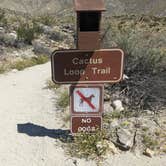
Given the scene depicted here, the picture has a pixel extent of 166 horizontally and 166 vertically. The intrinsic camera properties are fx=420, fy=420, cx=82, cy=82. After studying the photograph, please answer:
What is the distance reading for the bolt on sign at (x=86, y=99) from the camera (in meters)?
6.12

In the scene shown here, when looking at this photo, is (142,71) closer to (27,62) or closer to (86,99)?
(86,99)

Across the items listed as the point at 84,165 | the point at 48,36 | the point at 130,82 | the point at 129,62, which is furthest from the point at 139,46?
the point at 48,36

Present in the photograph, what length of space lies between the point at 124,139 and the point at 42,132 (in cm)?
148

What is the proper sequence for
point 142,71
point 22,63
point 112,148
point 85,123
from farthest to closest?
point 22,63
point 142,71
point 85,123
point 112,148

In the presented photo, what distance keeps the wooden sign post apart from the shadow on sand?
738 millimetres

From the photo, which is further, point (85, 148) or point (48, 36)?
point (48, 36)

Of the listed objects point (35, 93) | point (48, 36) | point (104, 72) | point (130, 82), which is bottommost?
point (48, 36)

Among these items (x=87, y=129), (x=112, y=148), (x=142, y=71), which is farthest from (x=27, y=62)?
(x=112, y=148)

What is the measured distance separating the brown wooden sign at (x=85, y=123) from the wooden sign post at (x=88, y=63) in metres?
0.20

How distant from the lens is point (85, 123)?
6.32 meters

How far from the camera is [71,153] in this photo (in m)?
6.12

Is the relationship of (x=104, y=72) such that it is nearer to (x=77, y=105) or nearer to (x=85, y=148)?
(x=77, y=105)

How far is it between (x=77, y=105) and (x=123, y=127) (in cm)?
96

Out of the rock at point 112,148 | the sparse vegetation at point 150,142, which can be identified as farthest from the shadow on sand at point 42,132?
the sparse vegetation at point 150,142
